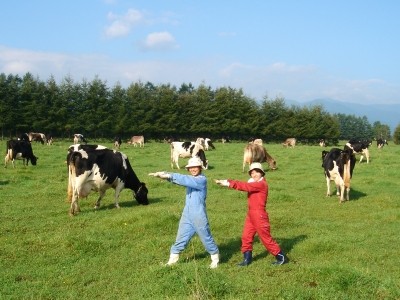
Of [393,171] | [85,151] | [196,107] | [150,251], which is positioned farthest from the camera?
[196,107]

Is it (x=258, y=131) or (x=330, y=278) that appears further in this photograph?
(x=258, y=131)

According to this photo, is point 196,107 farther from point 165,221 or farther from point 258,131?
point 165,221

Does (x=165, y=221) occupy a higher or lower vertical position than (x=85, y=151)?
lower

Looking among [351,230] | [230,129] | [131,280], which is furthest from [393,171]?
[230,129]

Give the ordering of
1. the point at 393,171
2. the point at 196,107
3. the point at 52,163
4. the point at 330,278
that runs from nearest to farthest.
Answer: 1. the point at 330,278
2. the point at 393,171
3. the point at 52,163
4. the point at 196,107

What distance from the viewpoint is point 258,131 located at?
77.8 metres

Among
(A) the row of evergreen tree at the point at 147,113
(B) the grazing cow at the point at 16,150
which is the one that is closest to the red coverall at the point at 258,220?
(B) the grazing cow at the point at 16,150

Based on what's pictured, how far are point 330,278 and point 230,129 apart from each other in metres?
68.6

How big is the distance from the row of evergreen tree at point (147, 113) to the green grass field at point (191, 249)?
148 feet

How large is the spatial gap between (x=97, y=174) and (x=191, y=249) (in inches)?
220

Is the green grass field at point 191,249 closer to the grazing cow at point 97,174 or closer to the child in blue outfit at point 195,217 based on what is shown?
the child in blue outfit at point 195,217

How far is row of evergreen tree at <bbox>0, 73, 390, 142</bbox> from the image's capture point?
200 ft

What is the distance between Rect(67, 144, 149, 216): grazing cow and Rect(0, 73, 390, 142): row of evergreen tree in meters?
47.7

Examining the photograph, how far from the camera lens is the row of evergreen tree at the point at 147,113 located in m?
61.0
